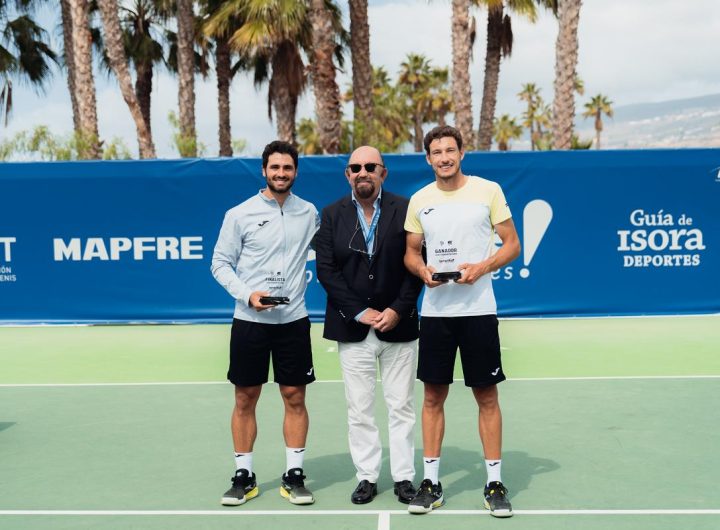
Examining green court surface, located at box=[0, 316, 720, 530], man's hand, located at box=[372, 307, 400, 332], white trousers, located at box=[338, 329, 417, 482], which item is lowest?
green court surface, located at box=[0, 316, 720, 530]

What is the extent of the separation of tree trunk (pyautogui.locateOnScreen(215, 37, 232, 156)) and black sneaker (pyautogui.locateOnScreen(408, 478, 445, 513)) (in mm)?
25275

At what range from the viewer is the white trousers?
16.5 feet

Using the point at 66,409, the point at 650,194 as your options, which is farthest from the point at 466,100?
the point at 66,409

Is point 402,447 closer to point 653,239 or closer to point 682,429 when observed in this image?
point 682,429

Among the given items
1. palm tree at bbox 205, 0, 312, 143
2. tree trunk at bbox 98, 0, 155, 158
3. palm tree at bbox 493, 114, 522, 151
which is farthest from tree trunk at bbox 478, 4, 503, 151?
palm tree at bbox 493, 114, 522, 151

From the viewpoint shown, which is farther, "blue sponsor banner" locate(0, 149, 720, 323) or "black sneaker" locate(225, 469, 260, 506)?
"blue sponsor banner" locate(0, 149, 720, 323)

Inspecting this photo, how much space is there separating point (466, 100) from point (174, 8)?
496 inches

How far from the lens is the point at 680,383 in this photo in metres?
8.01

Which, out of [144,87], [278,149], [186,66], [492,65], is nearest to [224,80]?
[144,87]

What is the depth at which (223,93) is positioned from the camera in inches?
1192

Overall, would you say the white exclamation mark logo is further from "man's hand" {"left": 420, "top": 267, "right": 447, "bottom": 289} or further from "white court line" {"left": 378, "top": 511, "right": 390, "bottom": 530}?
"white court line" {"left": 378, "top": 511, "right": 390, "bottom": 530}

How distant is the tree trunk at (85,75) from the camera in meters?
19.5

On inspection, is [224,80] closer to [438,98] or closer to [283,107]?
[283,107]

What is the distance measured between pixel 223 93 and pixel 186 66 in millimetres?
5574
